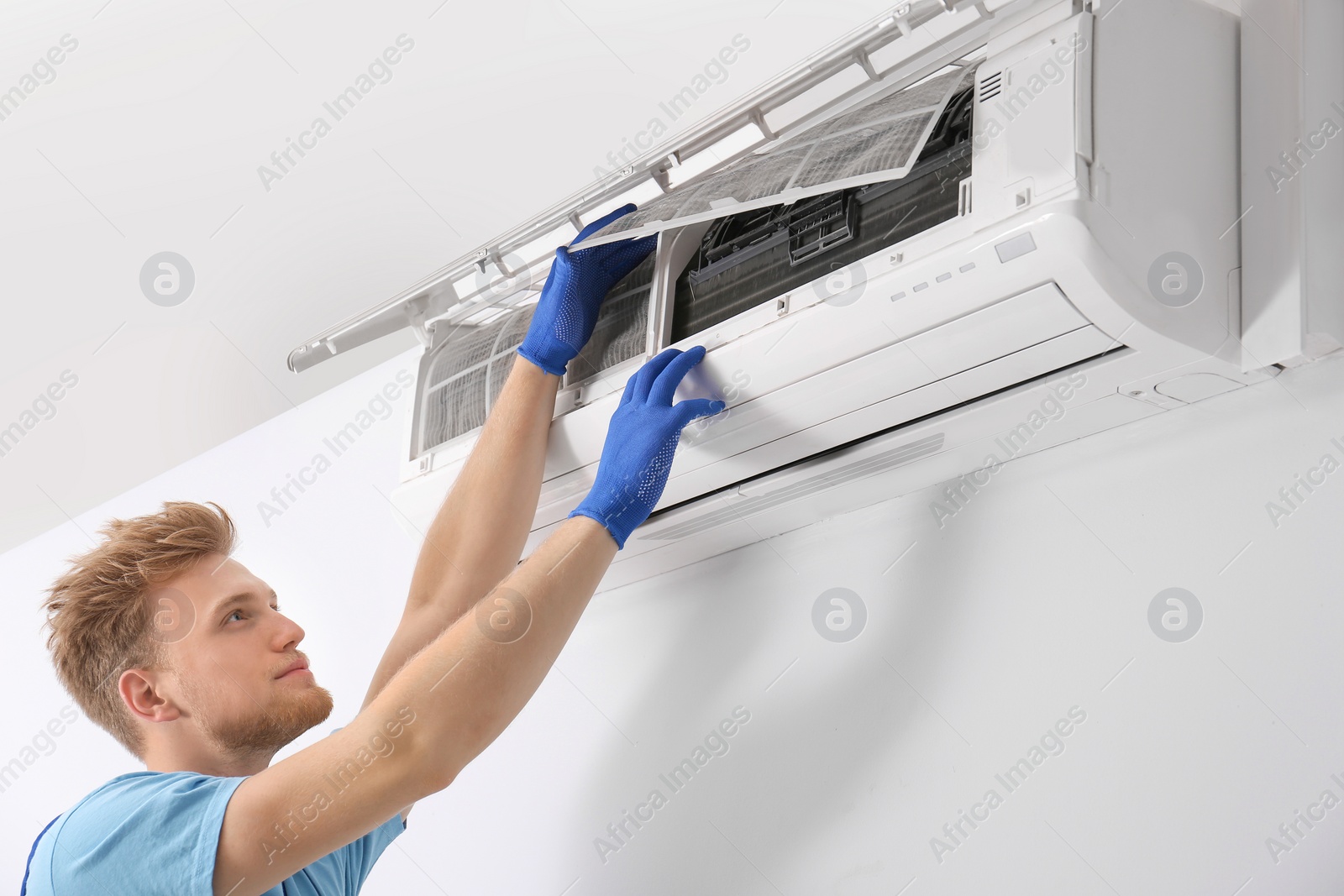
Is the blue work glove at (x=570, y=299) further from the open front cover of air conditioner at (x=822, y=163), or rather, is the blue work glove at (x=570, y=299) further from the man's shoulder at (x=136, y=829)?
the man's shoulder at (x=136, y=829)

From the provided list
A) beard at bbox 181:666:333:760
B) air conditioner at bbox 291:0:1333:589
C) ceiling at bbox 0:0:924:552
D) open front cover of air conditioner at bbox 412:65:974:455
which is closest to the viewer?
air conditioner at bbox 291:0:1333:589

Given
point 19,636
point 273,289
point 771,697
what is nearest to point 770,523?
point 771,697

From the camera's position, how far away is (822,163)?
1.12m

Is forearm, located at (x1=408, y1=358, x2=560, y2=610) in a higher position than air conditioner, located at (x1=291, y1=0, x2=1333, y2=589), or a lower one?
higher

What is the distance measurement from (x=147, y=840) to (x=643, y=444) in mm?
703

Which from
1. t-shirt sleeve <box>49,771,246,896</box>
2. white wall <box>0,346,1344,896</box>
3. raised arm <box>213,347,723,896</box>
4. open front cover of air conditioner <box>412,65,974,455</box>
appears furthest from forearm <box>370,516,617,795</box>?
white wall <box>0,346,1344,896</box>

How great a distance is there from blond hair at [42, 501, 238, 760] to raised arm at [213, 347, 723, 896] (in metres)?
0.44

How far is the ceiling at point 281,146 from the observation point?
5.12 feet

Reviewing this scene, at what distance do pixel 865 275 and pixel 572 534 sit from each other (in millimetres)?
443

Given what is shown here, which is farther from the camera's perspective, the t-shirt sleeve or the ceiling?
the ceiling

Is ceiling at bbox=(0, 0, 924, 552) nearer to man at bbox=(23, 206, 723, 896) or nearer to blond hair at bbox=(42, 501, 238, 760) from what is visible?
man at bbox=(23, 206, 723, 896)

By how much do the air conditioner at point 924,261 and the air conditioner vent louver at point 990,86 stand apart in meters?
0.01

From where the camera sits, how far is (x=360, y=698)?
2.14 meters

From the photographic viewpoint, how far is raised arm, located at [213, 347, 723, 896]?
1.04 metres
